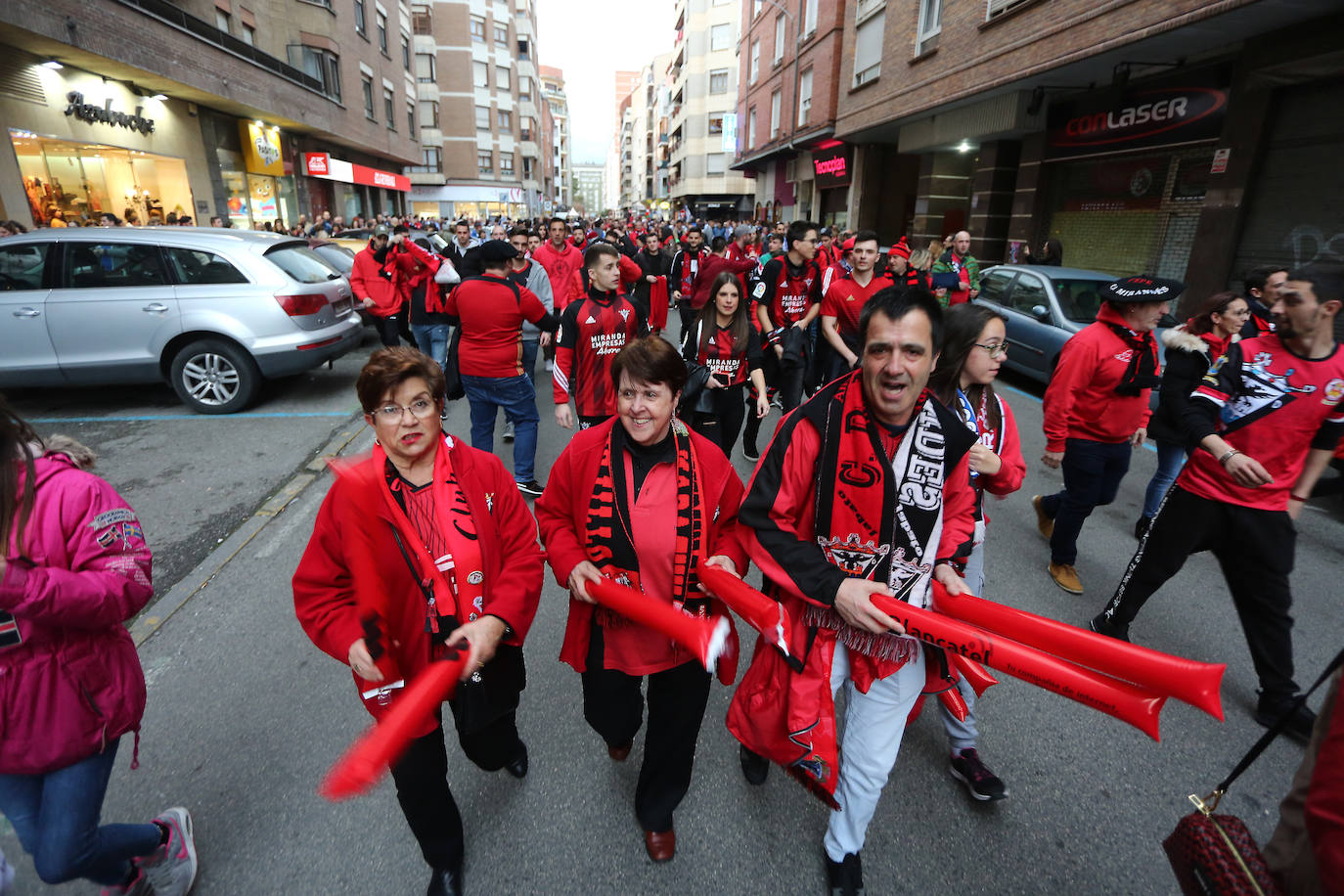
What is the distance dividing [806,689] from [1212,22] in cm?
1113

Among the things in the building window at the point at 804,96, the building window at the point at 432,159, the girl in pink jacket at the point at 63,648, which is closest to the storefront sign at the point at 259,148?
the building window at the point at 804,96

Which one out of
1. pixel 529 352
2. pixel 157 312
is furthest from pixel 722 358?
pixel 157 312

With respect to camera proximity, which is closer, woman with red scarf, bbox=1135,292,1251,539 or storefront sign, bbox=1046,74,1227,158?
woman with red scarf, bbox=1135,292,1251,539

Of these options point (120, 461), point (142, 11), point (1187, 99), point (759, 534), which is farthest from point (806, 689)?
point (142, 11)

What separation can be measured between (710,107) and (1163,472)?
51.7 meters

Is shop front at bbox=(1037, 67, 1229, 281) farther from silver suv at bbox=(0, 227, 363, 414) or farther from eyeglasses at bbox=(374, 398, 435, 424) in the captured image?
silver suv at bbox=(0, 227, 363, 414)

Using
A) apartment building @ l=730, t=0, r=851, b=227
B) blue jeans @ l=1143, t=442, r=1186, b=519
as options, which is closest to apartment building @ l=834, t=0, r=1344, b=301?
apartment building @ l=730, t=0, r=851, b=227

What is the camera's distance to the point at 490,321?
5074 mm

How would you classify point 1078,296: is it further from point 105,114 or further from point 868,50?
point 105,114

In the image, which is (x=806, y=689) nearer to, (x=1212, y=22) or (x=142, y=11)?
(x=1212, y=22)

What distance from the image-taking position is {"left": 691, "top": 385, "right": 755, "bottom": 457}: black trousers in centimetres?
482

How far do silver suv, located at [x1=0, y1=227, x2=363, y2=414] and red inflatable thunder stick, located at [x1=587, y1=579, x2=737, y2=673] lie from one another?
6978 millimetres

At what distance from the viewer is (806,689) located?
2.00 meters

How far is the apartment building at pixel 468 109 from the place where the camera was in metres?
48.8
